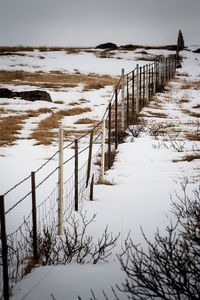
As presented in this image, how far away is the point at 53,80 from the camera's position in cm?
3102

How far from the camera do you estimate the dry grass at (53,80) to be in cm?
2847

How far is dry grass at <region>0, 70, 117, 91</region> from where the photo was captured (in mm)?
28469

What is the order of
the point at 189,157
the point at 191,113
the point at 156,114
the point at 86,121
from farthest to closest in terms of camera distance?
the point at 191,113 < the point at 86,121 < the point at 156,114 < the point at 189,157

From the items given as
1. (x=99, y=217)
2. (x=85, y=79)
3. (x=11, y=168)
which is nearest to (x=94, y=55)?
(x=85, y=79)

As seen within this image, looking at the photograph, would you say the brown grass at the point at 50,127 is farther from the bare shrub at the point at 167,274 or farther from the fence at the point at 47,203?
the bare shrub at the point at 167,274

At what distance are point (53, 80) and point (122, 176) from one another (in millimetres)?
24519

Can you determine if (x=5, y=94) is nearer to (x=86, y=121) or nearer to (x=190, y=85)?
(x=86, y=121)

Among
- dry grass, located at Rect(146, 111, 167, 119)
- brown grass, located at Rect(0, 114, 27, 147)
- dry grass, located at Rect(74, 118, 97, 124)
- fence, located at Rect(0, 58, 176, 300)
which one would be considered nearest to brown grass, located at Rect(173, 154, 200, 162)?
fence, located at Rect(0, 58, 176, 300)

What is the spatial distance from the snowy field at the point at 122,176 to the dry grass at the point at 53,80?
4777 millimetres

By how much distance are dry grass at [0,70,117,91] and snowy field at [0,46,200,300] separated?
15.7 feet

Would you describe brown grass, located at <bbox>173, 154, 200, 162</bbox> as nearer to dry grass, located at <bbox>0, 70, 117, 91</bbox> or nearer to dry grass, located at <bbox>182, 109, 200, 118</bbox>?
dry grass, located at <bbox>182, 109, 200, 118</bbox>

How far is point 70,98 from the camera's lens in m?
23.9

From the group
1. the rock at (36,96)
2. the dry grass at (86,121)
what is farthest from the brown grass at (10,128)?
the rock at (36,96)

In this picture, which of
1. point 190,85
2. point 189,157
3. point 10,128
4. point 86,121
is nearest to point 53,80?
point 190,85
